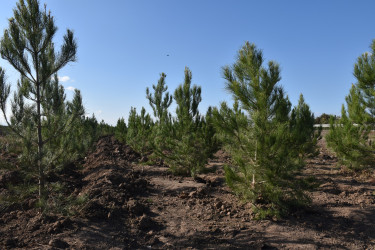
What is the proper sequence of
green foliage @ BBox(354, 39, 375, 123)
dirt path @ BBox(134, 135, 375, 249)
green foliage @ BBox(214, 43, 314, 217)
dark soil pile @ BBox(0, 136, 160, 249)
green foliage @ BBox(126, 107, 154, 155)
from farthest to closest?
green foliage @ BBox(126, 107, 154, 155) → green foliage @ BBox(354, 39, 375, 123) → green foliage @ BBox(214, 43, 314, 217) → dirt path @ BBox(134, 135, 375, 249) → dark soil pile @ BBox(0, 136, 160, 249)

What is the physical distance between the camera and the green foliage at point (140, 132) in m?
11.3

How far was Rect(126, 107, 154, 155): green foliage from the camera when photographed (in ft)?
37.1

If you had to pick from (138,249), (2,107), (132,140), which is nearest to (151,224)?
(138,249)

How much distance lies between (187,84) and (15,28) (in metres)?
4.73

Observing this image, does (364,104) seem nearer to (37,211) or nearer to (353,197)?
(353,197)

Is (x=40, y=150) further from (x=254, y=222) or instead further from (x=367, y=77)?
(x=367, y=77)

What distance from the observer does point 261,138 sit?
15.2 ft

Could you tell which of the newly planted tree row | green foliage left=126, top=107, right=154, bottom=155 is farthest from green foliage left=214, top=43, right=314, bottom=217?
green foliage left=126, top=107, right=154, bottom=155

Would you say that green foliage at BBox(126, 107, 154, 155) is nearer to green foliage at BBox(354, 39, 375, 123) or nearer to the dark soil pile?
the dark soil pile

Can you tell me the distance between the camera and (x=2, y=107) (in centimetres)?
458

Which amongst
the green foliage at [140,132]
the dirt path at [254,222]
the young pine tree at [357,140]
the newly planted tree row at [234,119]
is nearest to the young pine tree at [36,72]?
the newly planted tree row at [234,119]

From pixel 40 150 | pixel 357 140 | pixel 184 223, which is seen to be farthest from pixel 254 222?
pixel 357 140

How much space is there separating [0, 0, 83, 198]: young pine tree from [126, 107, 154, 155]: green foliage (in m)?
5.32

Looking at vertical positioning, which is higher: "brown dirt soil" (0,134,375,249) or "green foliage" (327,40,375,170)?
"green foliage" (327,40,375,170)
